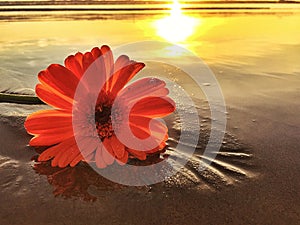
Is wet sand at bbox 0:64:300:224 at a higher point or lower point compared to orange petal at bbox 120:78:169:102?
lower

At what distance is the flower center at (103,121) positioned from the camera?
968 mm

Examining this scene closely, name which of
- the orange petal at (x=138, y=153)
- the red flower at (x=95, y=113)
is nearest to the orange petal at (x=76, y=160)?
the red flower at (x=95, y=113)

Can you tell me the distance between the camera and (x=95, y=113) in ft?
3.23

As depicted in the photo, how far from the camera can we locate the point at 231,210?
864 mm

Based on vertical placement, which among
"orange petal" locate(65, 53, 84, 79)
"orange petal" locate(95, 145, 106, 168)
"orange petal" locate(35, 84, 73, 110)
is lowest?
"orange petal" locate(95, 145, 106, 168)

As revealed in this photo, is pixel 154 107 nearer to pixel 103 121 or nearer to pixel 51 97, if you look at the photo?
pixel 103 121

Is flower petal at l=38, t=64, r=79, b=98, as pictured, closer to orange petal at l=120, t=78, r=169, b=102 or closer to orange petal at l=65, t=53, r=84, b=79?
orange petal at l=65, t=53, r=84, b=79

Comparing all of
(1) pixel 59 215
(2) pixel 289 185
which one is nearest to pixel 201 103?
(2) pixel 289 185

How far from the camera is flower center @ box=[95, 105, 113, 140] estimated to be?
968 millimetres

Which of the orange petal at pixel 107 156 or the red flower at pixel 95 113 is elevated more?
the red flower at pixel 95 113

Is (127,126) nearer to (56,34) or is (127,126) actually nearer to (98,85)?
(98,85)

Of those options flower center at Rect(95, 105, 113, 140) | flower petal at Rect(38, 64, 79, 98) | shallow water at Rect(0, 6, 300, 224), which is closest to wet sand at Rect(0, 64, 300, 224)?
shallow water at Rect(0, 6, 300, 224)

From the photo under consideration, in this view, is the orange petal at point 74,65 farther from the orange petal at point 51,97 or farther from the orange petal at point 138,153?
the orange petal at point 138,153

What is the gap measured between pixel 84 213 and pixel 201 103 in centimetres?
93
